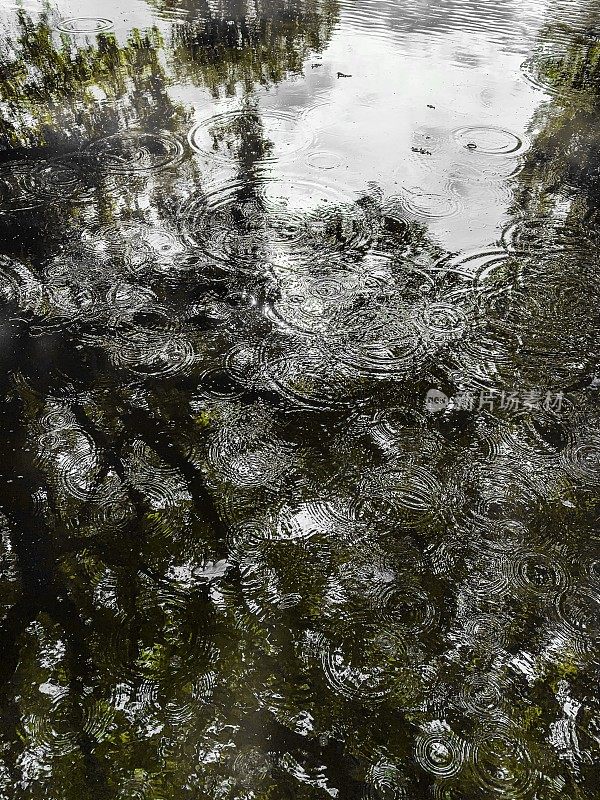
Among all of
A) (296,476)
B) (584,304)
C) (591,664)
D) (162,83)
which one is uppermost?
(162,83)

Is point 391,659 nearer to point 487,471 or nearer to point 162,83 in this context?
point 487,471

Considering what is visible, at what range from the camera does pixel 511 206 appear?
3.94m

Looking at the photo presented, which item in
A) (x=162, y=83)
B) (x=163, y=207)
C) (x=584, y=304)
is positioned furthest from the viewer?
(x=162, y=83)

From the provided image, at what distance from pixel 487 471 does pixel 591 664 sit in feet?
2.60

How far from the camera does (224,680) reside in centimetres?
193

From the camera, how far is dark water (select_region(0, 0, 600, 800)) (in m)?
1.84

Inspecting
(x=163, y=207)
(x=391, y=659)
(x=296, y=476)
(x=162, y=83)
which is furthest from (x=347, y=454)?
(x=162, y=83)

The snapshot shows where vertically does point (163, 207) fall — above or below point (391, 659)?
above

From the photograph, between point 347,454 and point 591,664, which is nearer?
point 591,664

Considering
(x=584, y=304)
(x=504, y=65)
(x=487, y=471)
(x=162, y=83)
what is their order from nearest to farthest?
1. (x=487, y=471)
2. (x=584, y=304)
3. (x=162, y=83)
4. (x=504, y=65)

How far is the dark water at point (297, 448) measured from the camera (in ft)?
6.03

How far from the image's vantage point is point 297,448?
2.59 m

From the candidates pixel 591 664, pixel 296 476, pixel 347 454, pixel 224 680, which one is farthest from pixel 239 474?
pixel 591 664

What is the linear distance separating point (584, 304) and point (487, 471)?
131 cm
